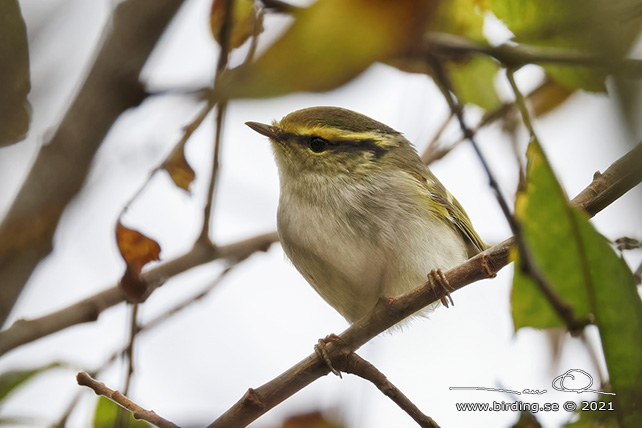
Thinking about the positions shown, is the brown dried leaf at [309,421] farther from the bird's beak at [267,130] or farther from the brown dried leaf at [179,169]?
the bird's beak at [267,130]

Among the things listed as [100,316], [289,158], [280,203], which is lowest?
[100,316]

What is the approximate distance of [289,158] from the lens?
9.75 ft

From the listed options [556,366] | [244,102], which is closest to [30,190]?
[244,102]

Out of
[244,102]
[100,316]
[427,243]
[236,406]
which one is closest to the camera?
[244,102]

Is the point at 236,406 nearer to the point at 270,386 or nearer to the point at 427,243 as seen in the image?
the point at 270,386

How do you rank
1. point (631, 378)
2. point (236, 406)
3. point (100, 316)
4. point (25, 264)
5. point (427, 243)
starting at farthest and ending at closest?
point (427, 243), point (100, 316), point (236, 406), point (25, 264), point (631, 378)

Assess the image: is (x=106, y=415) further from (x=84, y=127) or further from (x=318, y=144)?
(x=318, y=144)

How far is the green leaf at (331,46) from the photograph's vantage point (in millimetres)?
970

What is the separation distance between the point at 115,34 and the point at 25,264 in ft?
1.54

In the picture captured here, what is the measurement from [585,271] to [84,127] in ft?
3.18

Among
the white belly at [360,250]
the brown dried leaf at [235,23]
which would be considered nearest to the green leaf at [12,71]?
the brown dried leaf at [235,23]

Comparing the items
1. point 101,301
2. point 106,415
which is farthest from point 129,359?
point 101,301

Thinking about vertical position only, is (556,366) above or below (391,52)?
above

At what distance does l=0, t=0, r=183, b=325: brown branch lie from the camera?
1.20 meters
